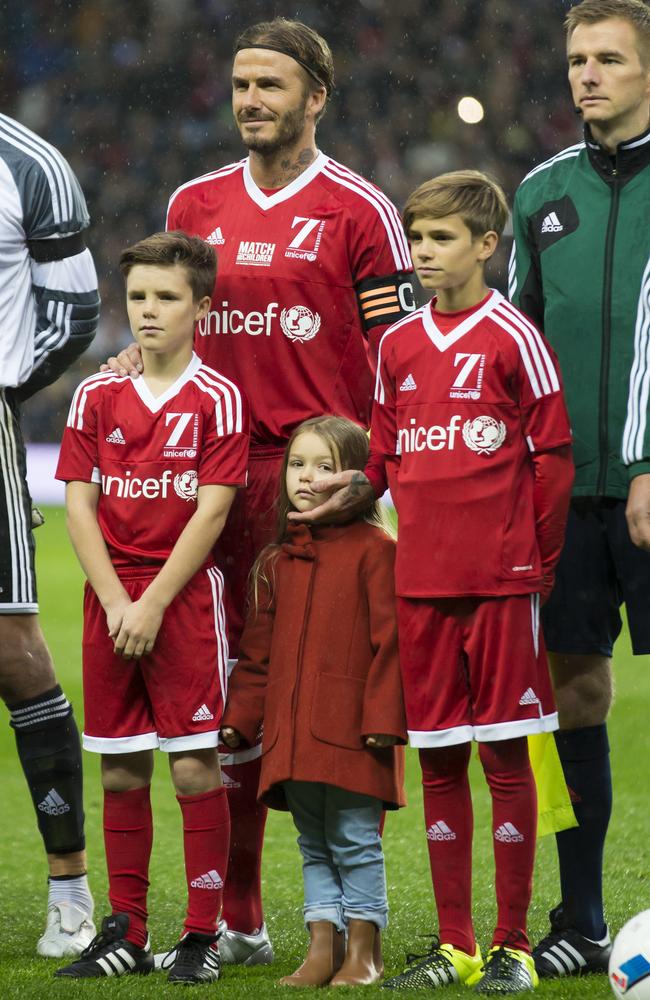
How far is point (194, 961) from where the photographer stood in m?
3.30

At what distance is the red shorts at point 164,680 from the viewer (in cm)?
333

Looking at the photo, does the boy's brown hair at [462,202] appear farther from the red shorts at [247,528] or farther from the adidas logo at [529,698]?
the adidas logo at [529,698]

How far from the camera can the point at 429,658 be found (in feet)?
10.5

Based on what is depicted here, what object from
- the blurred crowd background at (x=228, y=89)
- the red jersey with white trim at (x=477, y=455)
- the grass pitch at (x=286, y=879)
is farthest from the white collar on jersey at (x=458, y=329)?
the blurred crowd background at (x=228, y=89)

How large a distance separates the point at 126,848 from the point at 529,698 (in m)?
0.95

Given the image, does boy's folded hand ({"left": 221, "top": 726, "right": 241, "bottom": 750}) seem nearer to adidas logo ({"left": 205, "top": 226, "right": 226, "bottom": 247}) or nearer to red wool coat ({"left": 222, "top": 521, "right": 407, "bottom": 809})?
red wool coat ({"left": 222, "top": 521, "right": 407, "bottom": 809})

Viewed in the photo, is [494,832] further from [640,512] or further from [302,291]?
[302,291]

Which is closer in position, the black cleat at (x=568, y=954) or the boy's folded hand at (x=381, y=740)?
the boy's folded hand at (x=381, y=740)

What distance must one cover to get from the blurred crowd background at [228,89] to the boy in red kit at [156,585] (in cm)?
1233

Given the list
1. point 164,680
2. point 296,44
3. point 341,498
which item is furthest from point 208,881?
point 296,44

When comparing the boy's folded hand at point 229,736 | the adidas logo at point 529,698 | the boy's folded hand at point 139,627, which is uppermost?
the boy's folded hand at point 139,627

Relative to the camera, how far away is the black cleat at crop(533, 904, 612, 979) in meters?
3.40

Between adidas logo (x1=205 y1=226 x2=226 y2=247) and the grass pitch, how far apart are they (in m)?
1.65

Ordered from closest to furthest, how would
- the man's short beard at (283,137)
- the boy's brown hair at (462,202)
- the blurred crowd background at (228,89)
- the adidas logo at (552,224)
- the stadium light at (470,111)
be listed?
the boy's brown hair at (462,202)
the adidas logo at (552,224)
the man's short beard at (283,137)
the blurred crowd background at (228,89)
the stadium light at (470,111)
